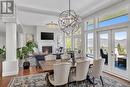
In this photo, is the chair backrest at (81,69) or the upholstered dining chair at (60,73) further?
the chair backrest at (81,69)

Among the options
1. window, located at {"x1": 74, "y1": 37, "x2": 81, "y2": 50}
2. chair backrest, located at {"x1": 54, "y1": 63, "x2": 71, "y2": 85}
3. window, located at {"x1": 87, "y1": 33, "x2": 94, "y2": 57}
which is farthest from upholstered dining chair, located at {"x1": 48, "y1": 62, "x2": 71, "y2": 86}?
window, located at {"x1": 74, "y1": 37, "x2": 81, "y2": 50}

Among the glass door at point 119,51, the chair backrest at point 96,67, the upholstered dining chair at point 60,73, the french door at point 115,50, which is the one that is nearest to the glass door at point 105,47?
the french door at point 115,50

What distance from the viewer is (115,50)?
514 cm

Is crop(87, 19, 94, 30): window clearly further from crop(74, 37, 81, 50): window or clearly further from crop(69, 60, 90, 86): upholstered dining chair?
crop(69, 60, 90, 86): upholstered dining chair

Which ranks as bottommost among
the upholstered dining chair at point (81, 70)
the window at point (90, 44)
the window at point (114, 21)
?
the upholstered dining chair at point (81, 70)

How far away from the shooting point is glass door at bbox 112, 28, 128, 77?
15.3 ft

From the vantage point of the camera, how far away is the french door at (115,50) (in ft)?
15.4

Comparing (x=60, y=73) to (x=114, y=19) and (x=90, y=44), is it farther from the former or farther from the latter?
(x=90, y=44)

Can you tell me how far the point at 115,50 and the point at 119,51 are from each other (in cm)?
21

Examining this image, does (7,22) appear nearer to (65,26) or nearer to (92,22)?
(65,26)

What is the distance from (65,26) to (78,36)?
4.60 metres

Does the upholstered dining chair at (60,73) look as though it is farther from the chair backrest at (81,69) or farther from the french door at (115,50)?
the french door at (115,50)

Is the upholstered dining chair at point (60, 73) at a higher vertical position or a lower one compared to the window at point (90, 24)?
lower

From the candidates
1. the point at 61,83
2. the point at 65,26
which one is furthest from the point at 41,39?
the point at 61,83
